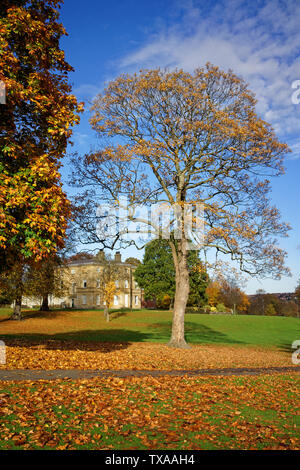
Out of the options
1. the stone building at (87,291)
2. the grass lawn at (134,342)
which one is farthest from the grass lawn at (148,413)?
the stone building at (87,291)

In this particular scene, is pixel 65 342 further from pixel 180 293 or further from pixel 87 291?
pixel 87 291

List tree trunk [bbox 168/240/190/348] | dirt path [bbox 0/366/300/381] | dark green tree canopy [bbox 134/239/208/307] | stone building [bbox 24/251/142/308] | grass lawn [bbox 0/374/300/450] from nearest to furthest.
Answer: grass lawn [bbox 0/374/300/450] < dirt path [bbox 0/366/300/381] < tree trunk [bbox 168/240/190/348] < dark green tree canopy [bbox 134/239/208/307] < stone building [bbox 24/251/142/308]

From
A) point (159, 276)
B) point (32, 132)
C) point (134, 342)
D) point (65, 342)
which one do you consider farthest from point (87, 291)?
point (32, 132)

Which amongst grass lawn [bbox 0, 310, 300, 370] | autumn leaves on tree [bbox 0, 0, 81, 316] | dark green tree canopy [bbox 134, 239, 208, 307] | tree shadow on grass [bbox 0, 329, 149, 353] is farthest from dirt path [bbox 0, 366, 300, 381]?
dark green tree canopy [bbox 134, 239, 208, 307]

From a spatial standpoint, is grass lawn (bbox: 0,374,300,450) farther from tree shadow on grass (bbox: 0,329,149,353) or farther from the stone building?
the stone building

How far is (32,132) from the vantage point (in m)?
11.9

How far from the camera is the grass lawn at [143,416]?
580 cm

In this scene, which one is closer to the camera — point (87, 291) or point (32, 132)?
point (32, 132)

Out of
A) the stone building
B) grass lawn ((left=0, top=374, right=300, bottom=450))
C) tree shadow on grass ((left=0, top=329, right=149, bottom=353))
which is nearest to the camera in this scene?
grass lawn ((left=0, top=374, right=300, bottom=450))

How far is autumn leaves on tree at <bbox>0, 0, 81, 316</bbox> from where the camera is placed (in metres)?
10.1

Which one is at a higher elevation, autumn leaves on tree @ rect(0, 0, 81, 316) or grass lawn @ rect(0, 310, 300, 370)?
autumn leaves on tree @ rect(0, 0, 81, 316)

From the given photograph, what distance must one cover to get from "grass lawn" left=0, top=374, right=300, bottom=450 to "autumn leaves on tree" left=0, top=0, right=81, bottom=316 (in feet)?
13.2

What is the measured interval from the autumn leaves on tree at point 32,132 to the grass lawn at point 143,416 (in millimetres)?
4032

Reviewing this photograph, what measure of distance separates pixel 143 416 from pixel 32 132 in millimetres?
9149
